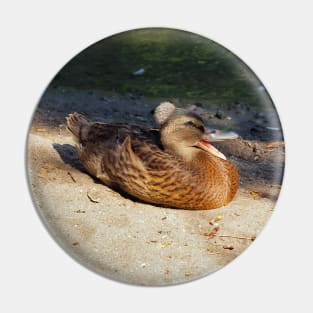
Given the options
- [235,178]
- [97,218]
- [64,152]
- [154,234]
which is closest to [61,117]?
[64,152]

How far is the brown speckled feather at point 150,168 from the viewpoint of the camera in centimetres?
346

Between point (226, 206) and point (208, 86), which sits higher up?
point (208, 86)

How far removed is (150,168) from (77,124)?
2.12 feet

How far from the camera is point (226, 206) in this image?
3.60 m

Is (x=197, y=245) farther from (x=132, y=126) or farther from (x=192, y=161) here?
(x=132, y=126)

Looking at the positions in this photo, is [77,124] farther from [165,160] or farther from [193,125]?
[193,125]

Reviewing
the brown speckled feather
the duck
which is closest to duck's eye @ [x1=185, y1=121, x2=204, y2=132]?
the duck

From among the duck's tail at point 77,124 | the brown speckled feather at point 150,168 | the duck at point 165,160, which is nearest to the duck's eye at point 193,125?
the duck at point 165,160

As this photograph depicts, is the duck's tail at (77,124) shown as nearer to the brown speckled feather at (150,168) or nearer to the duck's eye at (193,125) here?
the brown speckled feather at (150,168)

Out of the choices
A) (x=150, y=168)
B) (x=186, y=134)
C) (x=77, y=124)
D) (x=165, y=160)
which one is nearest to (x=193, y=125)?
(x=186, y=134)

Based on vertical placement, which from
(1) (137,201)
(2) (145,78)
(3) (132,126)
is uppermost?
(2) (145,78)

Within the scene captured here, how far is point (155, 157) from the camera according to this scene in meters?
3.46

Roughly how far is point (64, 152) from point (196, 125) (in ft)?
3.17

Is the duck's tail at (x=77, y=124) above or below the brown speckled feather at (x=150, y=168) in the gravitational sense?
above
